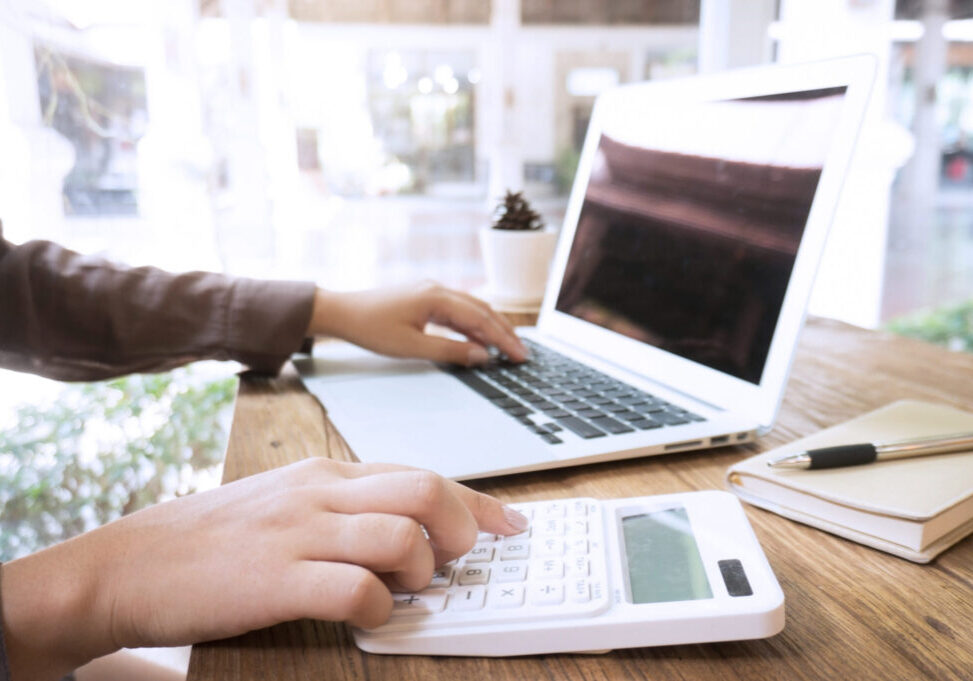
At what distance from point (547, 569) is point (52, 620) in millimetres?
251

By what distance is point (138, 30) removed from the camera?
1664 mm

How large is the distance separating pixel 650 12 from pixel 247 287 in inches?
73.8

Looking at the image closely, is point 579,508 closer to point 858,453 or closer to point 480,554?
point 480,554

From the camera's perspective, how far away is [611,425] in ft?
1.99

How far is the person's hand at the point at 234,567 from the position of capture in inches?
13.9

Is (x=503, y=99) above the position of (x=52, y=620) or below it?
above

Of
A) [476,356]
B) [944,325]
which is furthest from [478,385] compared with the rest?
[944,325]

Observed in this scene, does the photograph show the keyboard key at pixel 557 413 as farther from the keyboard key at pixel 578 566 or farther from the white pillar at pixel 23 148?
the white pillar at pixel 23 148

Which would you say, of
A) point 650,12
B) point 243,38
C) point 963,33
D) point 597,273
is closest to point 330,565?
point 597,273

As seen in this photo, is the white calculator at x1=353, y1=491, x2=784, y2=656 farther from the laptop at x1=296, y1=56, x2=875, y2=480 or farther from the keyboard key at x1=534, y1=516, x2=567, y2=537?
the laptop at x1=296, y1=56, x2=875, y2=480

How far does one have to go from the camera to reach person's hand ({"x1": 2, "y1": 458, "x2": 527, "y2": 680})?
0.35 metres

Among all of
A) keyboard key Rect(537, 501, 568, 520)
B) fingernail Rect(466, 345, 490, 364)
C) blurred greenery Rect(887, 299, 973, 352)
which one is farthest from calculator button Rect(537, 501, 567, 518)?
blurred greenery Rect(887, 299, 973, 352)

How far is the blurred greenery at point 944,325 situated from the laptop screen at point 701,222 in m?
2.21

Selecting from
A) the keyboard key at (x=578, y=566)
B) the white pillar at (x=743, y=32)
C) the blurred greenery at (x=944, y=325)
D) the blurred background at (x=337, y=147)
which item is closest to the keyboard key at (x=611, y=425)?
the keyboard key at (x=578, y=566)
